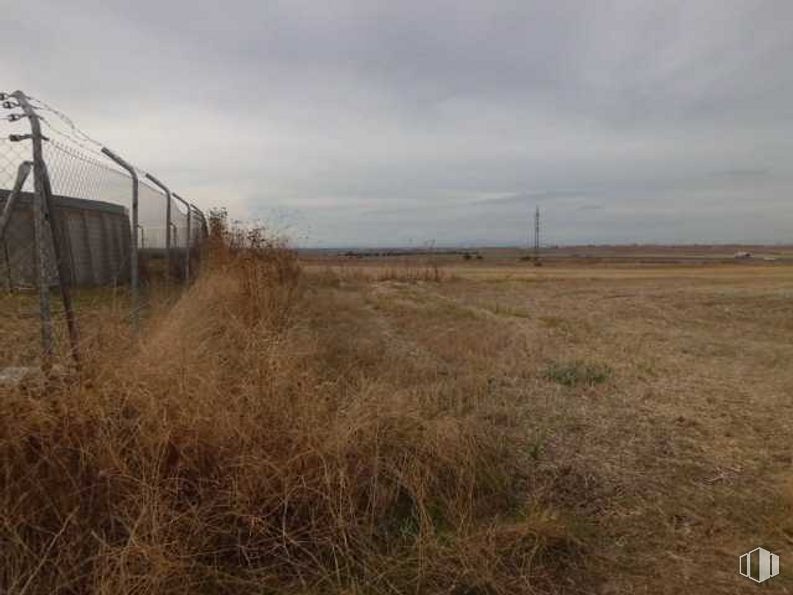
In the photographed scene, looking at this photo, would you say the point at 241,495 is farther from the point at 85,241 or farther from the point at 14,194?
the point at 85,241

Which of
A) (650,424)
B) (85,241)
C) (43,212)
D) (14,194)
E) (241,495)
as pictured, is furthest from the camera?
(85,241)

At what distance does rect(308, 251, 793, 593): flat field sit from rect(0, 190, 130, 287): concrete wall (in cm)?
460

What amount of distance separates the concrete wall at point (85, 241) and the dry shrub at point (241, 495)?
5.50 metres

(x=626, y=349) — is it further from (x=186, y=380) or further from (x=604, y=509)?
(x=186, y=380)

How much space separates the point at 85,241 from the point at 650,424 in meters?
9.42

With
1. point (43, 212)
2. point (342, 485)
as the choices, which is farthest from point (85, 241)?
point (342, 485)

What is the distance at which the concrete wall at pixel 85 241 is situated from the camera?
303 inches

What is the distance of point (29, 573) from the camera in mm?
2117

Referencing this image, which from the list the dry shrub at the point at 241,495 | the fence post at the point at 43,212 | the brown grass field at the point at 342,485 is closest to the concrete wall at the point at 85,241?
the fence post at the point at 43,212

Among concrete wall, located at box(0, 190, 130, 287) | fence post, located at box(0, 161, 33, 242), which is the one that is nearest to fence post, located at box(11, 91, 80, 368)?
fence post, located at box(0, 161, 33, 242)

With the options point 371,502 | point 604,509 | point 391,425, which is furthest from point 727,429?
point 371,502

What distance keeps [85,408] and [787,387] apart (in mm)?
6293

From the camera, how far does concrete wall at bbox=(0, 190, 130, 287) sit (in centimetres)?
770

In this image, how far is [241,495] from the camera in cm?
248
